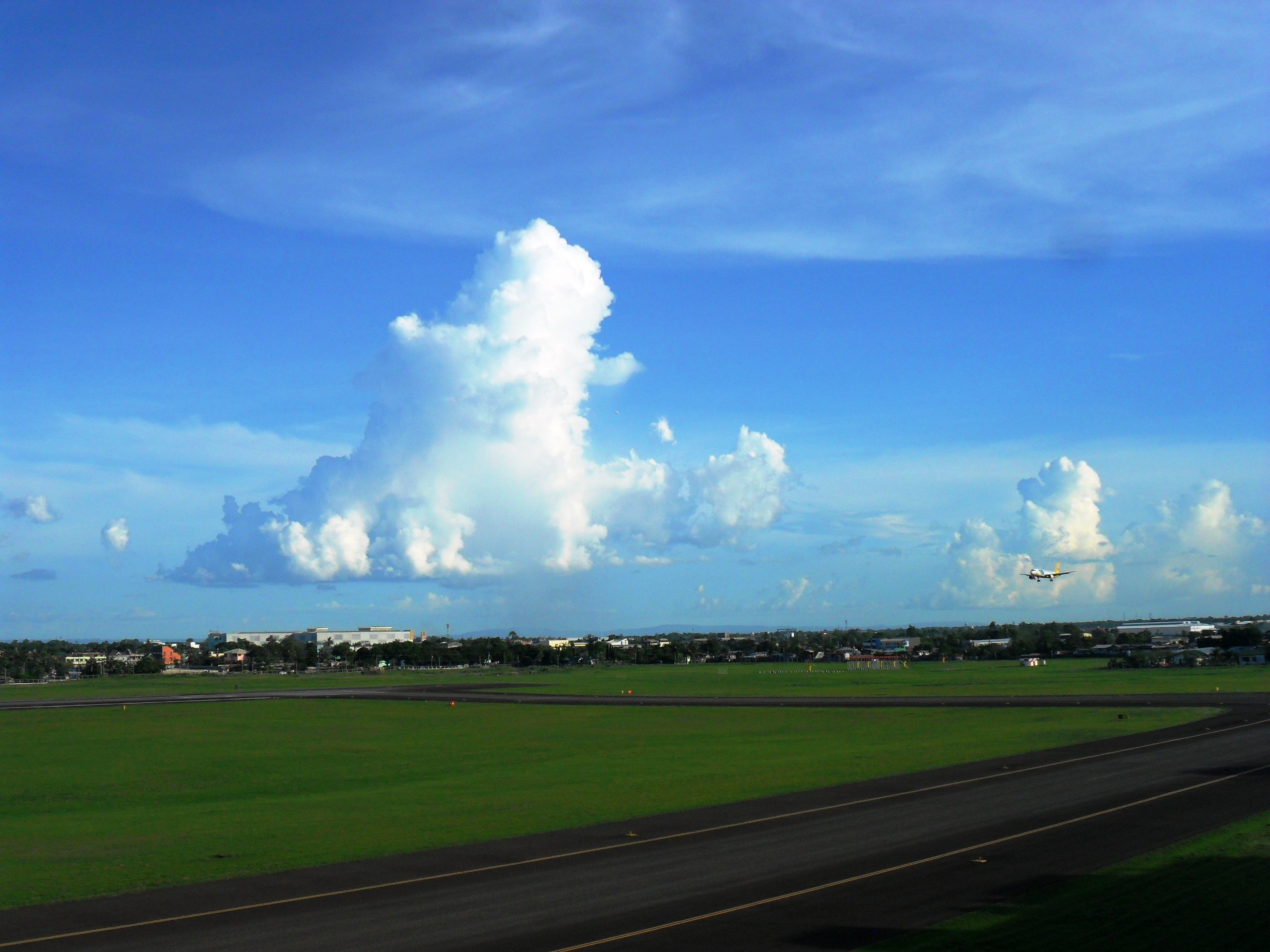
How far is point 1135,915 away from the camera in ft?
67.6

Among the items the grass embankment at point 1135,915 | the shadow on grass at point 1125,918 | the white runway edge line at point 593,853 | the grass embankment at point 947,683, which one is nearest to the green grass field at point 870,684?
the grass embankment at point 947,683

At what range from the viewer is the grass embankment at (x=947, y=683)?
11231cm

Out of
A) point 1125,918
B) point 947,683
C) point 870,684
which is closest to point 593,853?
point 1125,918

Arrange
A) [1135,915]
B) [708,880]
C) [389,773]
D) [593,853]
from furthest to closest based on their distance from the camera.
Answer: [389,773]
[593,853]
[708,880]
[1135,915]

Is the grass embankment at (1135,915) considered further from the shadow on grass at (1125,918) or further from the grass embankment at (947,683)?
the grass embankment at (947,683)

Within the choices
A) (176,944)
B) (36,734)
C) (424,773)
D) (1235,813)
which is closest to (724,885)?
(176,944)

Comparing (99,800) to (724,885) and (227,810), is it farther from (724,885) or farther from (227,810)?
(724,885)

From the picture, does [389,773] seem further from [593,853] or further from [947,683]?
[947,683]

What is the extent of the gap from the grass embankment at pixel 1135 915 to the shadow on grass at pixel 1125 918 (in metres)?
0.02

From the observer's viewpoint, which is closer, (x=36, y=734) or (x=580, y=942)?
(x=580, y=942)

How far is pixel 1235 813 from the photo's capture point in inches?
1261

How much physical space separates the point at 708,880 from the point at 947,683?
124 m

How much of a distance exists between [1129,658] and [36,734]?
559ft

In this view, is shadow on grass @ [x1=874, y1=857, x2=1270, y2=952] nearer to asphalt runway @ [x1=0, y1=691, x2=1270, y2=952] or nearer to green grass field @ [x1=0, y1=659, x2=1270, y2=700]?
asphalt runway @ [x1=0, y1=691, x2=1270, y2=952]
